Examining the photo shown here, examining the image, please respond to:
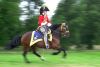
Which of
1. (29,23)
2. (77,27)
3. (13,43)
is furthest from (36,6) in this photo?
(13,43)

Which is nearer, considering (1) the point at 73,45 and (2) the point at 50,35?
(2) the point at 50,35

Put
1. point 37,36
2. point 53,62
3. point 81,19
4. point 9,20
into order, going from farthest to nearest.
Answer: point 81,19 < point 9,20 < point 37,36 < point 53,62

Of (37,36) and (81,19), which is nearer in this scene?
(37,36)

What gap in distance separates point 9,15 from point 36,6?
3654mm

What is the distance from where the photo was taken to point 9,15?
33.4 m

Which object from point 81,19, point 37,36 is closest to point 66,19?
point 81,19

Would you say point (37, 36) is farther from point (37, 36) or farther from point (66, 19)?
point (66, 19)

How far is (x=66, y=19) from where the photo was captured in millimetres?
36000

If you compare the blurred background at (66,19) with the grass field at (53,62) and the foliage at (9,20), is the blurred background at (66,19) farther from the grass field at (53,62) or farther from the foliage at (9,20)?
the grass field at (53,62)

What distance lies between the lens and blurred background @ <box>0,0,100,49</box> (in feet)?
110

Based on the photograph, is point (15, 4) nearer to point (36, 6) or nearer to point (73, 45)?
point (36, 6)

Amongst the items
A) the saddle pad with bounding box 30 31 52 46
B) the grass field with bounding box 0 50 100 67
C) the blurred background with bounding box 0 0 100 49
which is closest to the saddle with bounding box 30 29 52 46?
the saddle pad with bounding box 30 31 52 46

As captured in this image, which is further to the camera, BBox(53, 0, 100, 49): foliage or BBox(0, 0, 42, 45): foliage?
BBox(53, 0, 100, 49): foliage

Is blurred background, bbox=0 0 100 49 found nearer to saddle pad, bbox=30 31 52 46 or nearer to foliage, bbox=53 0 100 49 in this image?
foliage, bbox=53 0 100 49
